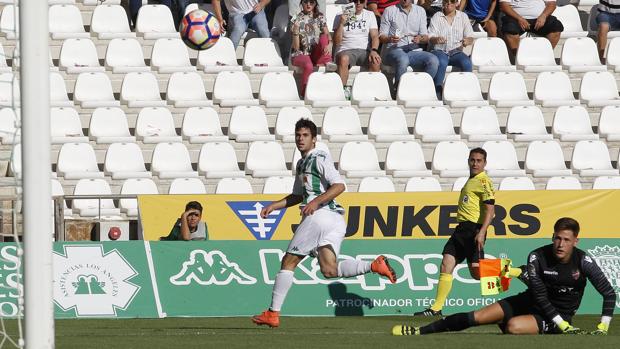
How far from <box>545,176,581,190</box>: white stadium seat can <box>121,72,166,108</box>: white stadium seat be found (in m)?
5.27

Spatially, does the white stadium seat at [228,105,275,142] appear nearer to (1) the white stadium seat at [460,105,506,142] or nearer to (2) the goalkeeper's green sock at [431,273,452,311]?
(1) the white stadium seat at [460,105,506,142]

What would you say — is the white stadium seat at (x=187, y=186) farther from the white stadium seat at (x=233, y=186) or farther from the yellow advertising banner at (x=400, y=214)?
the yellow advertising banner at (x=400, y=214)

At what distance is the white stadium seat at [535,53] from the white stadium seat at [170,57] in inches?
187

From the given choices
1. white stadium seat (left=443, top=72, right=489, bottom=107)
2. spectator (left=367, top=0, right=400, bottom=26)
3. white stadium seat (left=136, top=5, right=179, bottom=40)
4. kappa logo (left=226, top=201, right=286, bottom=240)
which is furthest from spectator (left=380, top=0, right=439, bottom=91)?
kappa logo (left=226, top=201, right=286, bottom=240)

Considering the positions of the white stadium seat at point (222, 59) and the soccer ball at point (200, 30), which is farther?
the white stadium seat at point (222, 59)

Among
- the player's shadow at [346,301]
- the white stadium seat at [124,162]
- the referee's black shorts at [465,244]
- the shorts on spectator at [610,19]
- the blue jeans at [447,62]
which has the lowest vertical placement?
the player's shadow at [346,301]

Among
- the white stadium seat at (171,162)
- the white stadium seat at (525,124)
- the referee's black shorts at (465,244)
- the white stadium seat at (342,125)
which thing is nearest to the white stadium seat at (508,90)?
the white stadium seat at (525,124)

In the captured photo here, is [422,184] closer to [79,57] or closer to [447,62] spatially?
[447,62]

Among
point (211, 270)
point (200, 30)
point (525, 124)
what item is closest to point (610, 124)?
point (525, 124)

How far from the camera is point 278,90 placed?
19.0 metres

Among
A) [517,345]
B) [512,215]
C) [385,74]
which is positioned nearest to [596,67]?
[385,74]

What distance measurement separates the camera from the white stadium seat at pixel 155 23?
1961 cm

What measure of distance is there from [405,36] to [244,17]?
90.4 inches

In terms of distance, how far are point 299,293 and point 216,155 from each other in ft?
12.6
